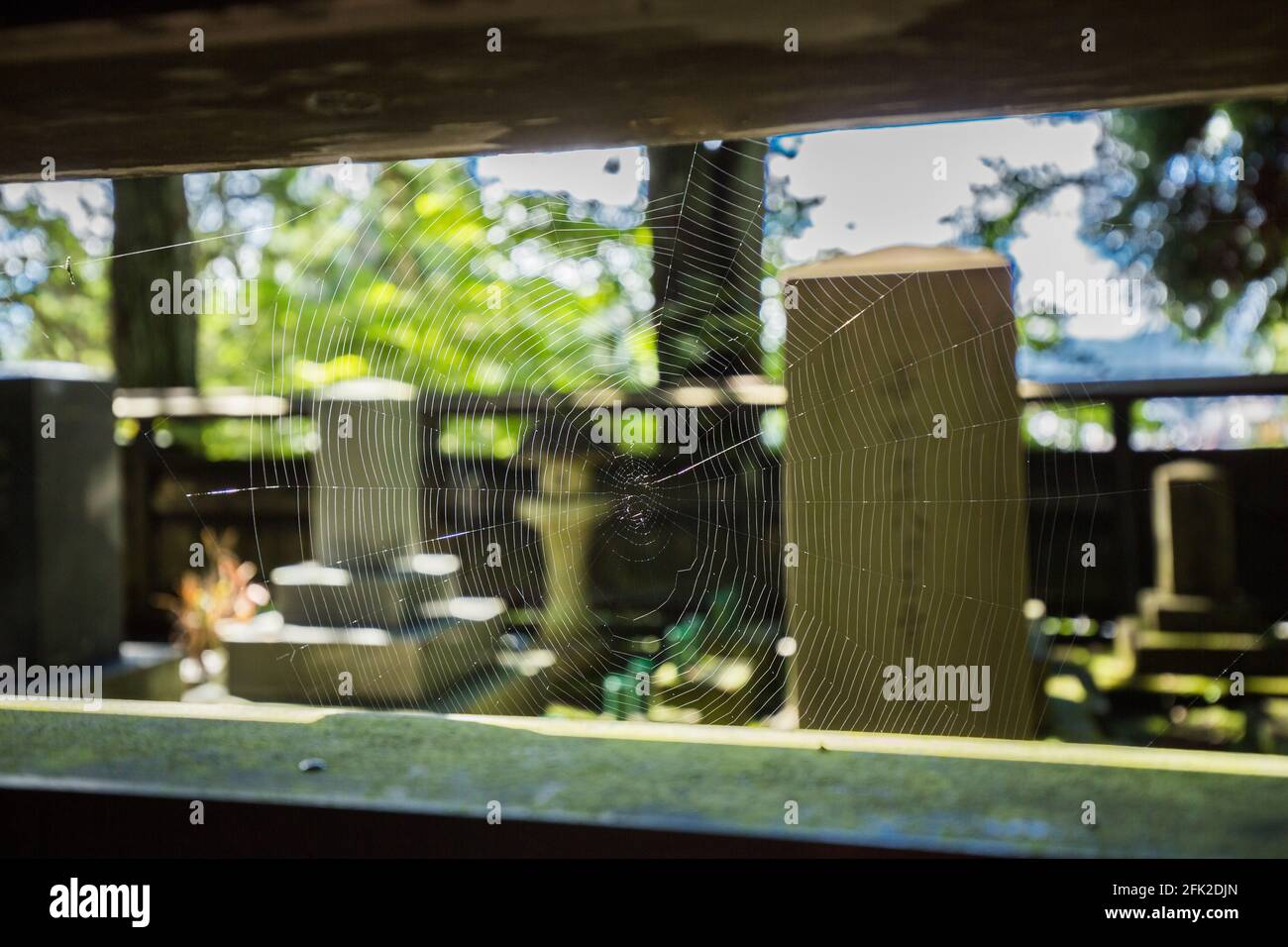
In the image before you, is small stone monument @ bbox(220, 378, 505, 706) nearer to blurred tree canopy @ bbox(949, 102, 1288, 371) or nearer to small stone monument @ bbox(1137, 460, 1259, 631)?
small stone monument @ bbox(1137, 460, 1259, 631)

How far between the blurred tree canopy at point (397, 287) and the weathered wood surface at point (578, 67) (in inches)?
53.8

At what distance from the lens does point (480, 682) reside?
2.81 metres

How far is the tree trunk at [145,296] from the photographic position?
5.43 m

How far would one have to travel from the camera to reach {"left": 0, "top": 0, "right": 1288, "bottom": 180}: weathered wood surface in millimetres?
1190

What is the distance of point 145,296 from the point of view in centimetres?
554

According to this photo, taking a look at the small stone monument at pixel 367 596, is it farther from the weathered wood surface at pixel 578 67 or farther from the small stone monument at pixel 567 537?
the weathered wood surface at pixel 578 67

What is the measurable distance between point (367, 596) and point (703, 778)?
1.60m

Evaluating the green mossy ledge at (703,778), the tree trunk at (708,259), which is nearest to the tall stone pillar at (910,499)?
the green mossy ledge at (703,778)

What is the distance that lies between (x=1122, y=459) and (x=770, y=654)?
1532mm

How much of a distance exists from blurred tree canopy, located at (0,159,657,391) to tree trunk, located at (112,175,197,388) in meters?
0.08

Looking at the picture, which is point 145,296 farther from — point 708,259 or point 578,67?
point 578,67

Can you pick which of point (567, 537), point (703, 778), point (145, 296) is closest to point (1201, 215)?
point (567, 537)

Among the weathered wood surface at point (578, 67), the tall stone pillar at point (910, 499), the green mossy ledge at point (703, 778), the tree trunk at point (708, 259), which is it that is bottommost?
the green mossy ledge at point (703, 778)

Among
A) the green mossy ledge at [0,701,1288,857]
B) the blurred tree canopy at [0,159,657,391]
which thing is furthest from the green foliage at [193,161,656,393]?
the green mossy ledge at [0,701,1288,857]
